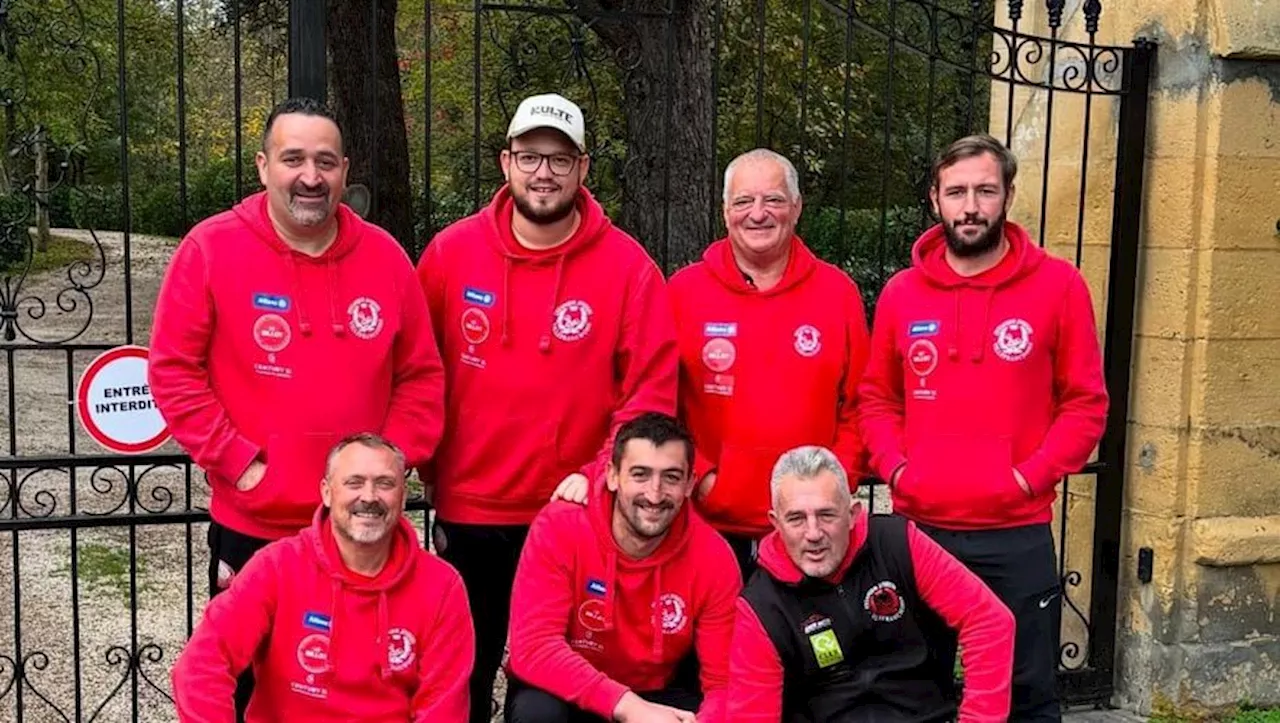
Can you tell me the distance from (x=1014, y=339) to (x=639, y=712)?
1.51 metres

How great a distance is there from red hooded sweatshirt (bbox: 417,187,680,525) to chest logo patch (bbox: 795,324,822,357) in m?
0.36

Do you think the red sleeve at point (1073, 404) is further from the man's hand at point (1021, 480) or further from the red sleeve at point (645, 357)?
the red sleeve at point (645, 357)

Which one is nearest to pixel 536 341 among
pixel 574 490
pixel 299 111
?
pixel 574 490

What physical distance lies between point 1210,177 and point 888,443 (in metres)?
1.96

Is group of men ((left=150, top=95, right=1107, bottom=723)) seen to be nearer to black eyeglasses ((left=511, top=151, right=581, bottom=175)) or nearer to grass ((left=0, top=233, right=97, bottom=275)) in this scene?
black eyeglasses ((left=511, top=151, right=581, bottom=175))

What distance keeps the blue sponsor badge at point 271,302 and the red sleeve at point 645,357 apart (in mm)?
937

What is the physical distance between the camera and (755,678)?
3.50m

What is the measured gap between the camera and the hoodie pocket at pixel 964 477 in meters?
3.91

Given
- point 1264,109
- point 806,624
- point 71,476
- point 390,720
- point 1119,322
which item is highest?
point 1264,109

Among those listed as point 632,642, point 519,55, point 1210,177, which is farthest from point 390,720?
point 1210,177

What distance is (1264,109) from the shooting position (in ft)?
16.5

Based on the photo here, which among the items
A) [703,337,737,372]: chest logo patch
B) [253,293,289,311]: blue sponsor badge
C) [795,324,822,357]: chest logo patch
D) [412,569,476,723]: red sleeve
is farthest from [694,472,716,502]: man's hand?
[253,293,289,311]: blue sponsor badge

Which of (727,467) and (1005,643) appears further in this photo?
(727,467)

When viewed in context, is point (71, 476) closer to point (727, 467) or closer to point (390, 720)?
point (390, 720)
